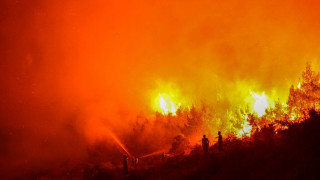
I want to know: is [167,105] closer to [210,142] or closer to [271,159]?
[210,142]

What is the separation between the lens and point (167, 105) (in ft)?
174

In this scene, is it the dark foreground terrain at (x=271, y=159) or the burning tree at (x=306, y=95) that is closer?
the dark foreground terrain at (x=271, y=159)

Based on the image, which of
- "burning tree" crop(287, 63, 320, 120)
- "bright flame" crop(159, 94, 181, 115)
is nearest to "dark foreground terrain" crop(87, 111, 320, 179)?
"burning tree" crop(287, 63, 320, 120)

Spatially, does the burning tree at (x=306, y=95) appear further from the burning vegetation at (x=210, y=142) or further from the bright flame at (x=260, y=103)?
the bright flame at (x=260, y=103)

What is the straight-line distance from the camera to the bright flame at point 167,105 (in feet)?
170

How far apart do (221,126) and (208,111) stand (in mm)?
4496

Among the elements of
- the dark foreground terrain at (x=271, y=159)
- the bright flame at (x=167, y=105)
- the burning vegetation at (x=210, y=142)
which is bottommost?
the dark foreground terrain at (x=271, y=159)

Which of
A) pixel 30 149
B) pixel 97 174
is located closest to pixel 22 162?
pixel 30 149

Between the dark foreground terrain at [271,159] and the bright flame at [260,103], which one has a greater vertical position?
the bright flame at [260,103]

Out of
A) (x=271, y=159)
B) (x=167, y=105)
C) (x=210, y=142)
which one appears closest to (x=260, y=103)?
(x=210, y=142)

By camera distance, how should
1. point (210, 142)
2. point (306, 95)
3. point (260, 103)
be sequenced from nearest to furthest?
1. point (306, 95)
2. point (210, 142)
3. point (260, 103)

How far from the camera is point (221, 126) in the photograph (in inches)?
1539

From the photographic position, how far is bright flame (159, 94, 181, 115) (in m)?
51.8

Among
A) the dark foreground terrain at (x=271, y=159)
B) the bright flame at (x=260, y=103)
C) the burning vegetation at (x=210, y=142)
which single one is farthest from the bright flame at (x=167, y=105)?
the dark foreground terrain at (x=271, y=159)
